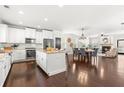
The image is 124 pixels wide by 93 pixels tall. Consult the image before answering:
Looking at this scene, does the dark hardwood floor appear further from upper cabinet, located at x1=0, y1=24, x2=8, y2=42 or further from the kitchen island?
upper cabinet, located at x1=0, y1=24, x2=8, y2=42

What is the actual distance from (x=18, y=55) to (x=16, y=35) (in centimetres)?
136

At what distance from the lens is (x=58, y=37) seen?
727 cm

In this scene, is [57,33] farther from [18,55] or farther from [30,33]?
[18,55]

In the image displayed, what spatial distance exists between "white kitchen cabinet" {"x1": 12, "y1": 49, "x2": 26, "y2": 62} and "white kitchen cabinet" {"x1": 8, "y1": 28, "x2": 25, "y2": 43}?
77cm

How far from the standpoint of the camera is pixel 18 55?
5.28m

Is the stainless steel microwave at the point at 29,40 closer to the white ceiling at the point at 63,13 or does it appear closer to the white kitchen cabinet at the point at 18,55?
the white kitchen cabinet at the point at 18,55

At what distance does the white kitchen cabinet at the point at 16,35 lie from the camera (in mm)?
5434

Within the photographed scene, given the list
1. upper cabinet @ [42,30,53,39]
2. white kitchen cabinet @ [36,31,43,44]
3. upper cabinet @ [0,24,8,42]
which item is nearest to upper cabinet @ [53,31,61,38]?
upper cabinet @ [42,30,53,39]

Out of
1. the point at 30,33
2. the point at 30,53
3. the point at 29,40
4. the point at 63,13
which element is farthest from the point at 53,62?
the point at 30,33

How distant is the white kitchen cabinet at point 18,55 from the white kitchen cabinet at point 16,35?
2.52ft

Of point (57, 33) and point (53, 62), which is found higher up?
point (57, 33)

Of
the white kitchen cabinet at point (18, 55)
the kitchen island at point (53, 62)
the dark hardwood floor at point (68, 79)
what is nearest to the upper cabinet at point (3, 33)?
the white kitchen cabinet at point (18, 55)
